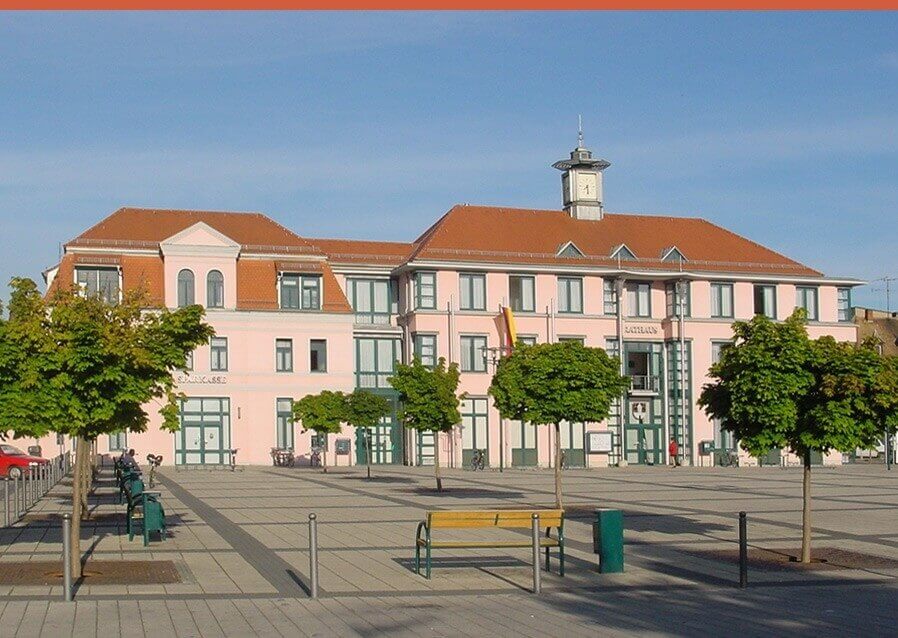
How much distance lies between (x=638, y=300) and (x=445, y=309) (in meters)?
10.8

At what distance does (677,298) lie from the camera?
223 ft

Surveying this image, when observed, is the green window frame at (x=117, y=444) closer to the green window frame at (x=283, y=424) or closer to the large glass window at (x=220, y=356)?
the large glass window at (x=220, y=356)

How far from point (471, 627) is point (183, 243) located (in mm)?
51614

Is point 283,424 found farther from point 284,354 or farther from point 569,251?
point 569,251

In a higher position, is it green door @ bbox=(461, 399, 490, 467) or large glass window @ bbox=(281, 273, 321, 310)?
large glass window @ bbox=(281, 273, 321, 310)

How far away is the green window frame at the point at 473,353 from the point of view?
64.7m

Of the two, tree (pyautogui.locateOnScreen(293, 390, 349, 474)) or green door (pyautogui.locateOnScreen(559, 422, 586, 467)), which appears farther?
green door (pyautogui.locateOnScreen(559, 422, 586, 467))

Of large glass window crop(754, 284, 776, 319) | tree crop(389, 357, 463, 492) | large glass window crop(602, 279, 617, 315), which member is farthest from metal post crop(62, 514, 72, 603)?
large glass window crop(754, 284, 776, 319)

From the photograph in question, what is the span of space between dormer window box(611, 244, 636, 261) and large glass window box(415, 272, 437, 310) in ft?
32.5

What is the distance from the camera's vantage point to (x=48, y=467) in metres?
40.6

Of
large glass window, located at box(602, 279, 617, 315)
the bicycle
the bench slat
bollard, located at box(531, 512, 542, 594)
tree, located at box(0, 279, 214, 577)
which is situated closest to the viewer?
bollard, located at box(531, 512, 542, 594)

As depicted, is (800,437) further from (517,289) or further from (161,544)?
(517,289)

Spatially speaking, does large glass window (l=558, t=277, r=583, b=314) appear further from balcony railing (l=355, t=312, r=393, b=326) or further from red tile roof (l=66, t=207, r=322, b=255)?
red tile roof (l=66, t=207, r=322, b=255)

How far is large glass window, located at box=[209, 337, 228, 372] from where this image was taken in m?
63.0
